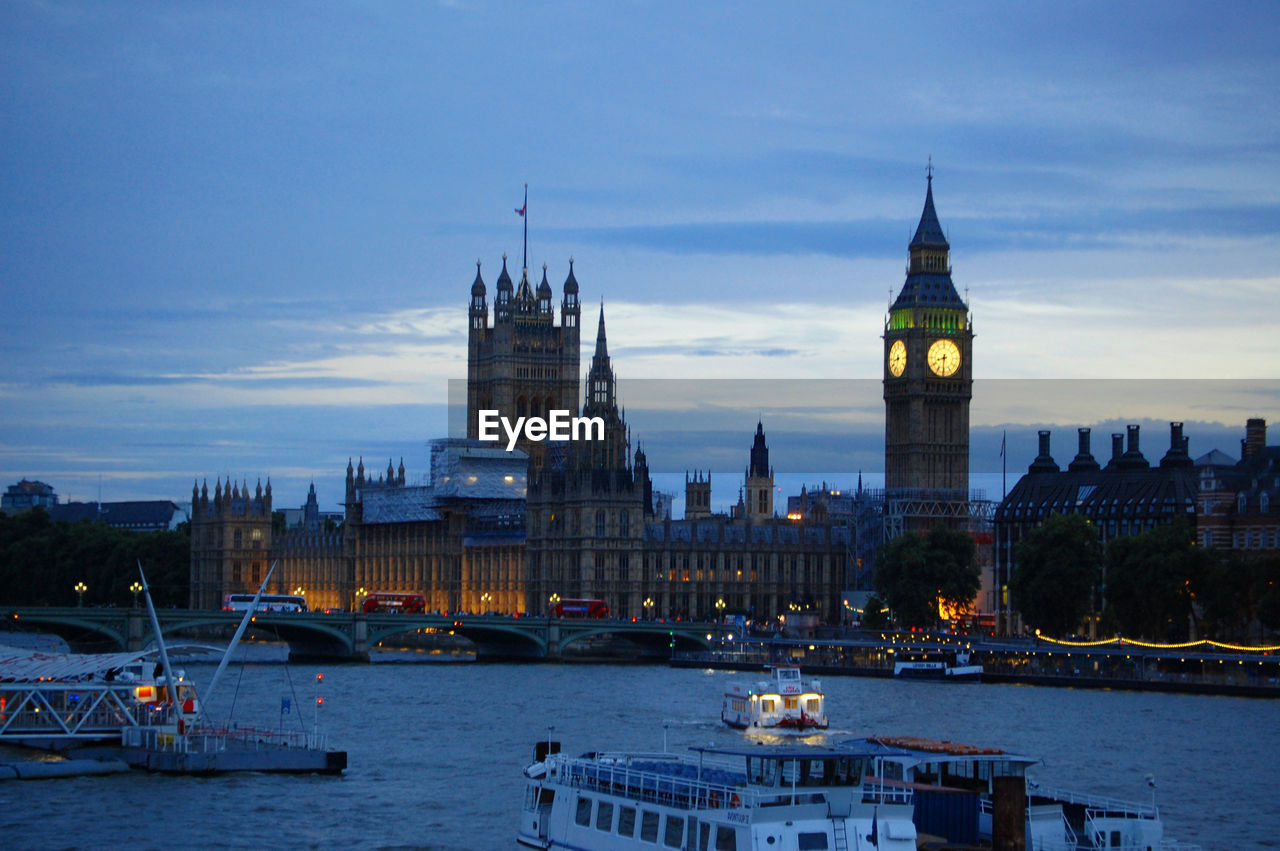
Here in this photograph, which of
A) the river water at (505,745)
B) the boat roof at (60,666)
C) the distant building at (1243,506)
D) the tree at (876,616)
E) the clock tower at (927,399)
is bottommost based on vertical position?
the river water at (505,745)

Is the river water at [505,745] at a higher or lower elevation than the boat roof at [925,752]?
lower

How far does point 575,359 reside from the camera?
19975 centimetres

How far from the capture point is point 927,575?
12769 centimetres

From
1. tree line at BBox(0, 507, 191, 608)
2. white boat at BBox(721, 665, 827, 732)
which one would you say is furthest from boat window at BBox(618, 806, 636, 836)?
tree line at BBox(0, 507, 191, 608)

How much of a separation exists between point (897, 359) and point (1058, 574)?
4076 cm

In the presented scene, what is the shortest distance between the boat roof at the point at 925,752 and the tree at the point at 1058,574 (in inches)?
2828

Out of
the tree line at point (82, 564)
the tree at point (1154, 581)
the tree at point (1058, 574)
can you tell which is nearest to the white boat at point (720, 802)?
the tree at point (1154, 581)

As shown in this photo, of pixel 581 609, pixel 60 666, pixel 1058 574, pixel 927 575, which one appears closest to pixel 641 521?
pixel 581 609

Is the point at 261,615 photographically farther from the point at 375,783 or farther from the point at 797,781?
the point at 797,781

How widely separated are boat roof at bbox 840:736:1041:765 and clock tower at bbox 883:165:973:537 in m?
105

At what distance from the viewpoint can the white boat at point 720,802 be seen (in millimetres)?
39219

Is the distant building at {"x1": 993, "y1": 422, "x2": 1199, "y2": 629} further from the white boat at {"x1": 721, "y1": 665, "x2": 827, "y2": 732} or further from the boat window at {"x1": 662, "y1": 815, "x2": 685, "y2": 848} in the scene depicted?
the boat window at {"x1": 662, "y1": 815, "x2": 685, "y2": 848}

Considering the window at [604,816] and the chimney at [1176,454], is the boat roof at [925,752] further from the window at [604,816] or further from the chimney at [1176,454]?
the chimney at [1176,454]

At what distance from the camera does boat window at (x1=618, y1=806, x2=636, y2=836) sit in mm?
43281
